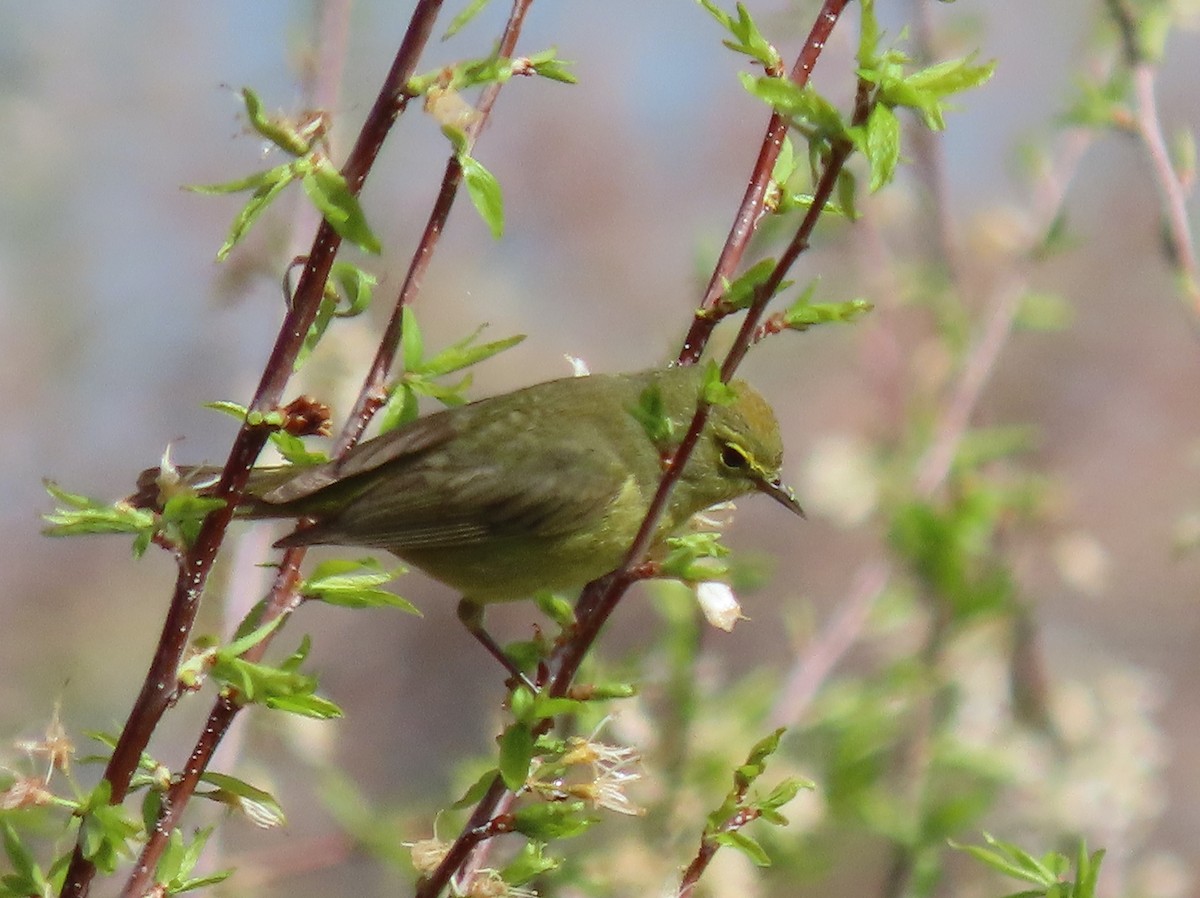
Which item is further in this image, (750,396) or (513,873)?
(750,396)

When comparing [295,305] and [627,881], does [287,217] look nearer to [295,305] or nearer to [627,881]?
[627,881]

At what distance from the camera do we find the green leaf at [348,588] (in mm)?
1844

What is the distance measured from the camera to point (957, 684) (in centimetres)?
416

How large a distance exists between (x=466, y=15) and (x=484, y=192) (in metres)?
0.25

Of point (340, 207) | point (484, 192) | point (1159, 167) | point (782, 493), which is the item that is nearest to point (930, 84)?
point (484, 192)

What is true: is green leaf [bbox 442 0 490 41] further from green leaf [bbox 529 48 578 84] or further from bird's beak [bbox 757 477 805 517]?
bird's beak [bbox 757 477 805 517]

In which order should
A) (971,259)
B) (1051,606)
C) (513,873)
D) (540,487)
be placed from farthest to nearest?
(1051,606) < (971,259) < (540,487) < (513,873)

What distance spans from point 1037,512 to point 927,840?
1216 millimetres

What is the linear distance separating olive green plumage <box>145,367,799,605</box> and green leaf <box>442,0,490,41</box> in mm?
1158

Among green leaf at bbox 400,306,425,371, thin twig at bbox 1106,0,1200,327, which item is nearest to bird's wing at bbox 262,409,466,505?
green leaf at bbox 400,306,425,371

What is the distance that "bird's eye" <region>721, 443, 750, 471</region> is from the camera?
3076 mm

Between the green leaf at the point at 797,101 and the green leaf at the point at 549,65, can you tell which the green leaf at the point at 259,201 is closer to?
the green leaf at the point at 549,65

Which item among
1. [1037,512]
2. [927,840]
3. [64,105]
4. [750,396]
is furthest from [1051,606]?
[64,105]

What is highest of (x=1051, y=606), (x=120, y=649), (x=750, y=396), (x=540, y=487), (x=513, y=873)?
(x=750, y=396)
